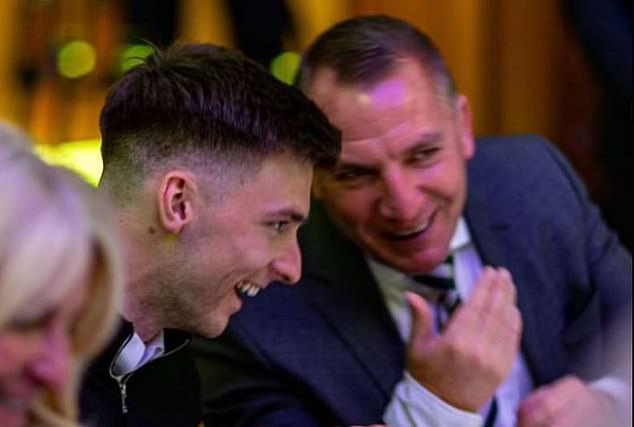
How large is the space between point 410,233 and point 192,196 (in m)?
0.51

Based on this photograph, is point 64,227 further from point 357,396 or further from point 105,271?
point 357,396

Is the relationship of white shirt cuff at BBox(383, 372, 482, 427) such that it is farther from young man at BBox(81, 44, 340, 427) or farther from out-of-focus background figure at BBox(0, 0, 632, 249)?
out-of-focus background figure at BBox(0, 0, 632, 249)

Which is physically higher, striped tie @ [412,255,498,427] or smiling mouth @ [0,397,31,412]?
smiling mouth @ [0,397,31,412]

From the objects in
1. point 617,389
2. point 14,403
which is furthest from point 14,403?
point 617,389

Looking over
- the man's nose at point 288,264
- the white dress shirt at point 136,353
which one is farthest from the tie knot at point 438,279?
the white dress shirt at point 136,353

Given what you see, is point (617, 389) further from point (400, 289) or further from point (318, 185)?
point (318, 185)

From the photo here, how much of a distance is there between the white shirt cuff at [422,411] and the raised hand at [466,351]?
0.01 m

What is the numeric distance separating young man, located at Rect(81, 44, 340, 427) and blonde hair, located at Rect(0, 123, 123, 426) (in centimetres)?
38

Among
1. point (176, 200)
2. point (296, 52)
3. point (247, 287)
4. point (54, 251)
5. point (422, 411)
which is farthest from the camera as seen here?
point (296, 52)

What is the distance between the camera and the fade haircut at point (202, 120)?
1613 millimetres

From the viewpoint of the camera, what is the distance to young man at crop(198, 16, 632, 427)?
6.45ft

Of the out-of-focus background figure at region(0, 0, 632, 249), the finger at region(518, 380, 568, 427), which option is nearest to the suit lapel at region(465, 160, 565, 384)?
the finger at region(518, 380, 568, 427)

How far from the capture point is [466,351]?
72.4 inches

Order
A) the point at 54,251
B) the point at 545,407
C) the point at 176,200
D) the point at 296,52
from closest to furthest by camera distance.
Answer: the point at 54,251 < the point at 176,200 < the point at 545,407 < the point at 296,52
